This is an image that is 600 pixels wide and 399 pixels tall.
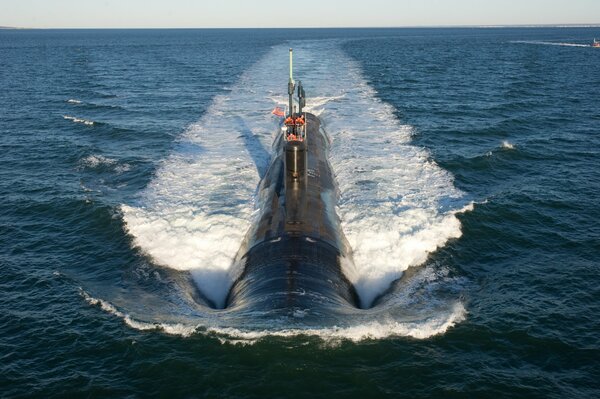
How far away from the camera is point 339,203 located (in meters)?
31.0

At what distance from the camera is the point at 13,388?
16156 millimetres

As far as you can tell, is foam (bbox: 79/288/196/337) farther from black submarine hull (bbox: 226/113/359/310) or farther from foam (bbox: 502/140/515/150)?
foam (bbox: 502/140/515/150)

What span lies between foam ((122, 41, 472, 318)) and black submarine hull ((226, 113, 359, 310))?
1099 mm

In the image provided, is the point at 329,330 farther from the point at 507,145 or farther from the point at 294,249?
the point at 507,145

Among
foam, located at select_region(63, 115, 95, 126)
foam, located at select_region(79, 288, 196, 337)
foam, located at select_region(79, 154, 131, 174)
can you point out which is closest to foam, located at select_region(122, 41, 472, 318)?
foam, located at select_region(79, 154, 131, 174)

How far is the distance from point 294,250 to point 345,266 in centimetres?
266

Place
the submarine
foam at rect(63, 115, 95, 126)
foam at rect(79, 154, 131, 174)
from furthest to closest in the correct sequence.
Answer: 1. foam at rect(63, 115, 95, 126)
2. foam at rect(79, 154, 131, 174)
3. the submarine

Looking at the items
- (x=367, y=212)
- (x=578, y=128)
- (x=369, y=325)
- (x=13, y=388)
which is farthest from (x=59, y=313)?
(x=578, y=128)

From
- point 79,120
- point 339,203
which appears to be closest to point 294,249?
point 339,203

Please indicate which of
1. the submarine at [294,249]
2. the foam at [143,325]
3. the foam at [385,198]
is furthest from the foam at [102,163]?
the foam at [143,325]

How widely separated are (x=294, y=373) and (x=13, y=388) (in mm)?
8652

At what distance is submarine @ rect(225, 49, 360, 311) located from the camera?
1933cm

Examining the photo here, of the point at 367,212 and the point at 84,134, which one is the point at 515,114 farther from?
the point at 84,134

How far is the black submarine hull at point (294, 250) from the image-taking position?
19.3 metres
